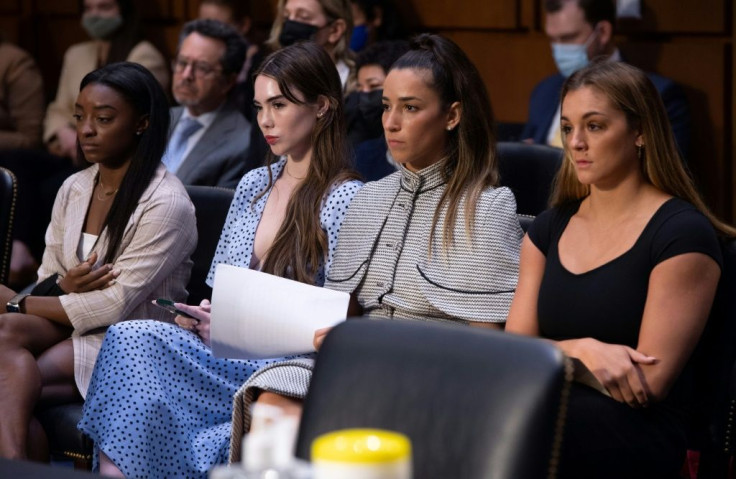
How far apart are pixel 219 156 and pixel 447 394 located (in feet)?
9.92

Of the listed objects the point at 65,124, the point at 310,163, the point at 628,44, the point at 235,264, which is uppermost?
the point at 628,44

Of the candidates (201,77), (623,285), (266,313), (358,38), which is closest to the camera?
(623,285)

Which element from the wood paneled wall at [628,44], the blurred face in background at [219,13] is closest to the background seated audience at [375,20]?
the wood paneled wall at [628,44]

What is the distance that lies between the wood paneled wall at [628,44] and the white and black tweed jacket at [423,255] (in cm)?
220

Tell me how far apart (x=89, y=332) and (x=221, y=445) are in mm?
573

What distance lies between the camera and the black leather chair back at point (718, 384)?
235 cm

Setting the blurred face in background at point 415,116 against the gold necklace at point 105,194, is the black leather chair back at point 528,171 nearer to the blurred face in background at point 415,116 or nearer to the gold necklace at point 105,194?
the blurred face in background at point 415,116

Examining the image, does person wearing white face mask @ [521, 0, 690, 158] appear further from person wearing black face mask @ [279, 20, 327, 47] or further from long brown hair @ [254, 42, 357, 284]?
long brown hair @ [254, 42, 357, 284]

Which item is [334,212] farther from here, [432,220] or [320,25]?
[320,25]

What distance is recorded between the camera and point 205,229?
334 cm

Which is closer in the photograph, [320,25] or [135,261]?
[135,261]

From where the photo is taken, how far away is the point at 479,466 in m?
1.50

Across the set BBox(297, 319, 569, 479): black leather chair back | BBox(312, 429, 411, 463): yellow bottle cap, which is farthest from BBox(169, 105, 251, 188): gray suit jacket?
BBox(312, 429, 411, 463): yellow bottle cap

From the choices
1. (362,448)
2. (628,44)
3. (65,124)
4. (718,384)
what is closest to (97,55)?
(65,124)
